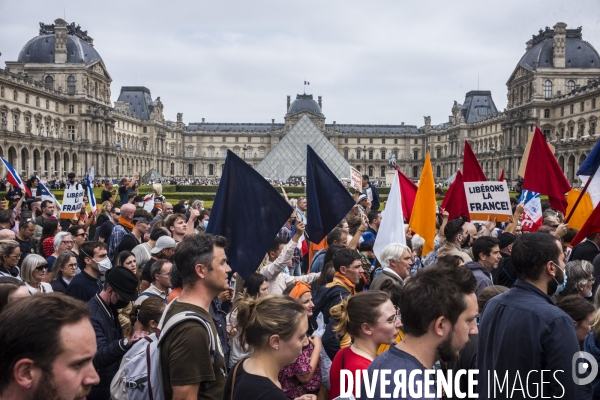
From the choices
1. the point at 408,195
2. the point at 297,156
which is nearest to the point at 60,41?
the point at 297,156

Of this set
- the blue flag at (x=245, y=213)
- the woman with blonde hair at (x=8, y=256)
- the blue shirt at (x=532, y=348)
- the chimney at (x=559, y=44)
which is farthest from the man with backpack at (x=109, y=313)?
the chimney at (x=559, y=44)

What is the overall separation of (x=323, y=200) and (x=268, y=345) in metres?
3.47

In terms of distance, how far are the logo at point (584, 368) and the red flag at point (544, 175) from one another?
14.2ft

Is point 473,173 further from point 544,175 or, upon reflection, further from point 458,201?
point 544,175

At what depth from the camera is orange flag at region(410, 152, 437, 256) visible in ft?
20.2

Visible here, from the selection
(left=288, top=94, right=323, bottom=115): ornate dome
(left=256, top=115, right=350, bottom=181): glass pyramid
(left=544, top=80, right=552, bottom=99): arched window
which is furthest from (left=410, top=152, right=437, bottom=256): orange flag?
(left=288, top=94, right=323, bottom=115): ornate dome

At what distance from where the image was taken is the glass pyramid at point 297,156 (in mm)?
45219

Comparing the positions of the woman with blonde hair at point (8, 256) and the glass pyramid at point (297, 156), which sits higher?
the glass pyramid at point (297, 156)

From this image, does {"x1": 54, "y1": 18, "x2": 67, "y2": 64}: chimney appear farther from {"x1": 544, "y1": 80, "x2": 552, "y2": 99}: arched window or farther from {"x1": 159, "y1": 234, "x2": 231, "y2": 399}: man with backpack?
{"x1": 159, "y1": 234, "x2": 231, "y2": 399}: man with backpack

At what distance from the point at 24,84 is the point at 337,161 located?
86.2 ft

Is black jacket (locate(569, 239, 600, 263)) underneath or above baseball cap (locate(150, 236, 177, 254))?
underneath

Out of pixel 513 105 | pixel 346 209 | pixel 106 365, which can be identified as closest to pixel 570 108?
pixel 513 105

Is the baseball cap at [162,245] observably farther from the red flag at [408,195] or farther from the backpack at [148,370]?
the red flag at [408,195]

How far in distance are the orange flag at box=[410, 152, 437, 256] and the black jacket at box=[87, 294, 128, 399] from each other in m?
3.63
